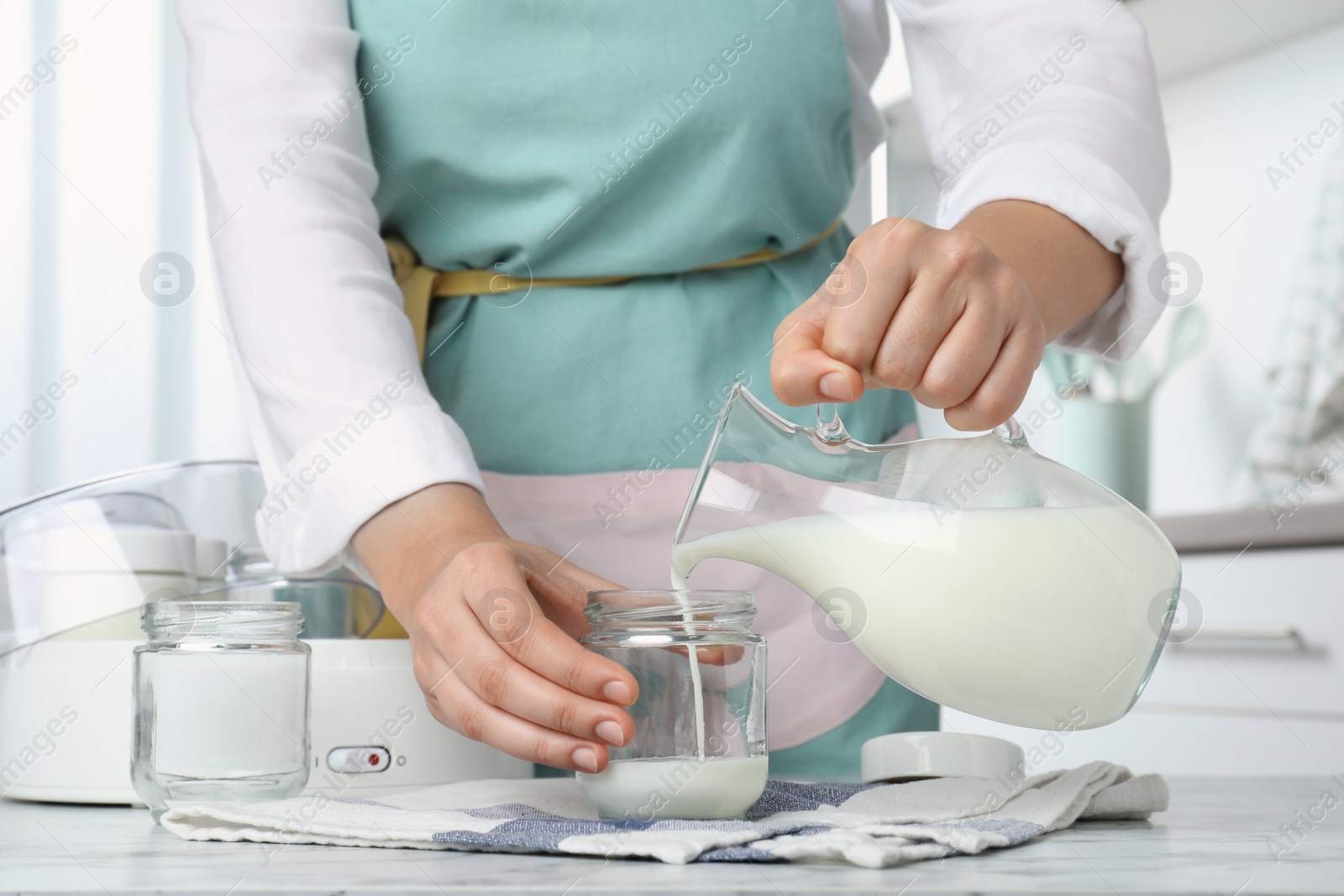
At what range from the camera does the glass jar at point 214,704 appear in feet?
1.79

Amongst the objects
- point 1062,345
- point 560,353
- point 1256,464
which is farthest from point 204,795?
point 1256,464

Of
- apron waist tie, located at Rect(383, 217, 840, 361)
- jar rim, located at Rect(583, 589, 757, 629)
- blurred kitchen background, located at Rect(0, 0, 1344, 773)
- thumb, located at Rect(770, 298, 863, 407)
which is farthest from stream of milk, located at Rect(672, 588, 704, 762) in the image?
blurred kitchen background, located at Rect(0, 0, 1344, 773)

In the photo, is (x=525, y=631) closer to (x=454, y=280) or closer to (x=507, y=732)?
(x=507, y=732)

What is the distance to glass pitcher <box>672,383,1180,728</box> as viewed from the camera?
0.47 metres

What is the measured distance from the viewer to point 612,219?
81cm

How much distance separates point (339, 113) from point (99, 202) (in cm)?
86

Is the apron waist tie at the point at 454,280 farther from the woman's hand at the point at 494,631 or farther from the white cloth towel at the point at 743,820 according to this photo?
the white cloth towel at the point at 743,820

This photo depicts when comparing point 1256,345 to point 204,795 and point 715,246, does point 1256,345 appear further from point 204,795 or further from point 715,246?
point 204,795

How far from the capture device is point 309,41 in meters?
0.77

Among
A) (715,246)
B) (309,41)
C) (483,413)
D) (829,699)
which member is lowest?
(829,699)

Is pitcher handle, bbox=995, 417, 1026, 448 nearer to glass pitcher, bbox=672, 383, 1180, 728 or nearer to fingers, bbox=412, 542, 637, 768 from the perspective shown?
glass pitcher, bbox=672, 383, 1180, 728

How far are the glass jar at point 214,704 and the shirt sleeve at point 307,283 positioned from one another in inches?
4.1

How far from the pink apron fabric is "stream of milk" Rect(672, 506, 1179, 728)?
0.31 m

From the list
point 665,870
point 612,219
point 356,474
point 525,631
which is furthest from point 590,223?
point 665,870
